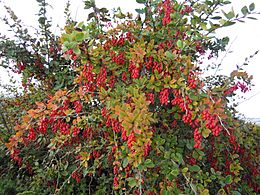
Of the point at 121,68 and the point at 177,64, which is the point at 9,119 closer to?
the point at 121,68

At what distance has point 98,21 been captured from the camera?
1.51 meters

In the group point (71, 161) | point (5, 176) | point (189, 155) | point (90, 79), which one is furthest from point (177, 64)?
point (5, 176)

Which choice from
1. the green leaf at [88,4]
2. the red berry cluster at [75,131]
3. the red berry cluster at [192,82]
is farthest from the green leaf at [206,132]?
the green leaf at [88,4]

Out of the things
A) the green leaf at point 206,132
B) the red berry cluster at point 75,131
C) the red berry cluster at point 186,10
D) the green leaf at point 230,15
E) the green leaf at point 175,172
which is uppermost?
the red berry cluster at point 186,10

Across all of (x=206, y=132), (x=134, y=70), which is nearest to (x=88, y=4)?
(x=134, y=70)

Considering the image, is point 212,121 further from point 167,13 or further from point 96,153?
point 96,153

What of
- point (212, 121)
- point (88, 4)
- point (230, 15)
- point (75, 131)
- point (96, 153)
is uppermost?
point (88, 4)

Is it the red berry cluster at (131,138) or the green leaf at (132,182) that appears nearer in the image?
the red berry cluster at (131,138)

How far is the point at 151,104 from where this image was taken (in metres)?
1.36

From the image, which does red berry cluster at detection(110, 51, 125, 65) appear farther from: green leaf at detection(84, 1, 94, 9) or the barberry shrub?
green leaf at detection(84, 1, 94, 9)

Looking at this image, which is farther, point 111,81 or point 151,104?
point 151,104

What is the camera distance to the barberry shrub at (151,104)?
108cm

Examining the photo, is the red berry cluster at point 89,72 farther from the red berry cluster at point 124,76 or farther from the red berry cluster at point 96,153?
the red berry cluster at point 96,153

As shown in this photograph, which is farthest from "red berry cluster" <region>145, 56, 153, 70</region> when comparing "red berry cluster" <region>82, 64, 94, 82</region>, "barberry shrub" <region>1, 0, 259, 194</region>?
"red berry cluster" <region>82, 64, 94, 82</region>
